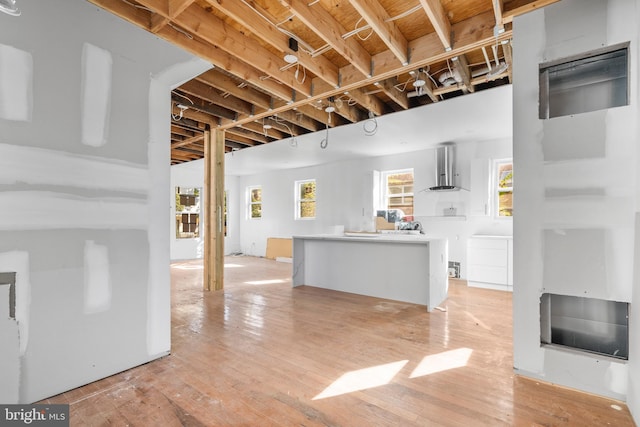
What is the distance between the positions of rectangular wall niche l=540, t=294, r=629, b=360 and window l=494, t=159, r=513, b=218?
366 centimetres

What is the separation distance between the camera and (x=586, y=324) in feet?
7.15

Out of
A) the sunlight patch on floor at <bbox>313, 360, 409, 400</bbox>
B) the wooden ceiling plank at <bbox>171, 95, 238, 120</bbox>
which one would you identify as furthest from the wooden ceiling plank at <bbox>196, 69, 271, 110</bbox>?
the sunlight patch on floor at <bbox>313, 360, 409, 400</bbox>

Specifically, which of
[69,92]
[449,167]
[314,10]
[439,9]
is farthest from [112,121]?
[449,167]

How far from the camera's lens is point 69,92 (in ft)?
6.95

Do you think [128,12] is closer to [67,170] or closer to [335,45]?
[67,170]

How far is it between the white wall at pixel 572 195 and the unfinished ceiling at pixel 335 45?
300 mm

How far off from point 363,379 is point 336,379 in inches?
7.8

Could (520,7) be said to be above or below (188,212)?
above

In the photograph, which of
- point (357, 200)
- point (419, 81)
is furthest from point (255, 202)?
point (419, 81)

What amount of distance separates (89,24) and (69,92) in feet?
1.79

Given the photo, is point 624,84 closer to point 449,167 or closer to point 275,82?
point 275,82

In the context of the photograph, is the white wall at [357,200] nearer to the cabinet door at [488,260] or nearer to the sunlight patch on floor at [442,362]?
the cabinet door at [488,260]

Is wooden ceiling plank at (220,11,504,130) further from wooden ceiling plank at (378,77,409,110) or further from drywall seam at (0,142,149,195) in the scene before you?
drywall seam at (0,142,149,195)

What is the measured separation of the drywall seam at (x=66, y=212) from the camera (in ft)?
6.16
